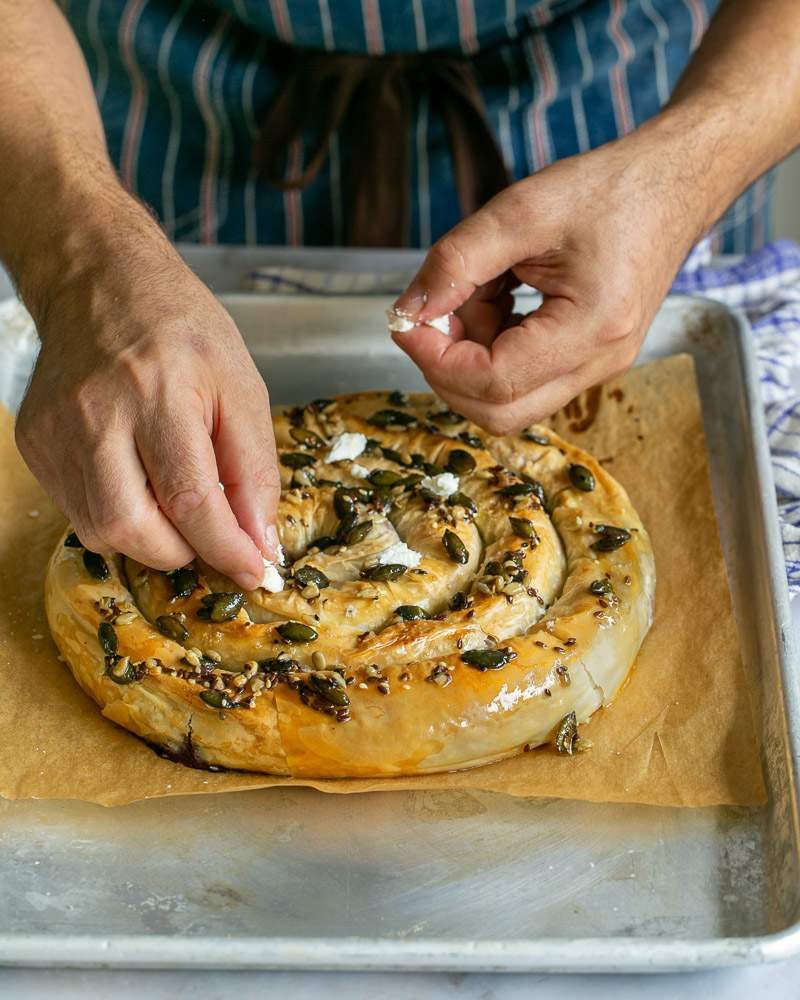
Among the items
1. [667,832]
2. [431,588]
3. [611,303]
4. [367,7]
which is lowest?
[667,832]

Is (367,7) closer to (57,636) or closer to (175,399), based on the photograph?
(175,399)

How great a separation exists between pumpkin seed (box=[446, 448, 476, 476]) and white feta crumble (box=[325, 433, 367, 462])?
178mm

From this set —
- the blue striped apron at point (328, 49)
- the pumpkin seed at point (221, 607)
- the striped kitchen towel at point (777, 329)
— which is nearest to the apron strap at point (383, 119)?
the blue striped apron at point (328, 49)

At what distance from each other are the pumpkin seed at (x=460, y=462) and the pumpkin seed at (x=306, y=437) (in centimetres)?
27

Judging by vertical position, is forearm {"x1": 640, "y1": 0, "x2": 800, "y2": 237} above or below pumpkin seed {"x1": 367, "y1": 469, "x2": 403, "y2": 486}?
above

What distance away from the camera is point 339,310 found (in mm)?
2873

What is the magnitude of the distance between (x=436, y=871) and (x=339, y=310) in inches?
58.3

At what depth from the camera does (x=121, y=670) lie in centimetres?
198

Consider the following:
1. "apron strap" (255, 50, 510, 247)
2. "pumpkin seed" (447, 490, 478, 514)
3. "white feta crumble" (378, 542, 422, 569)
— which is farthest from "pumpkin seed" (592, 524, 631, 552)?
"apron strap" (255, 50, 510, 247)

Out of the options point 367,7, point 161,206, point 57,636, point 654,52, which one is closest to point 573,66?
point 654,52

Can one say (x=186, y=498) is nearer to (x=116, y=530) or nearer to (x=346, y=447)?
(x=116, y=530)

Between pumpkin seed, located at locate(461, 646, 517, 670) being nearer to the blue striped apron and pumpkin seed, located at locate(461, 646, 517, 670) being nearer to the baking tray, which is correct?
the baking tray

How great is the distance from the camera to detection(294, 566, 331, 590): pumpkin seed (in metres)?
2.07

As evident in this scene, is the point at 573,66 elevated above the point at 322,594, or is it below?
above
